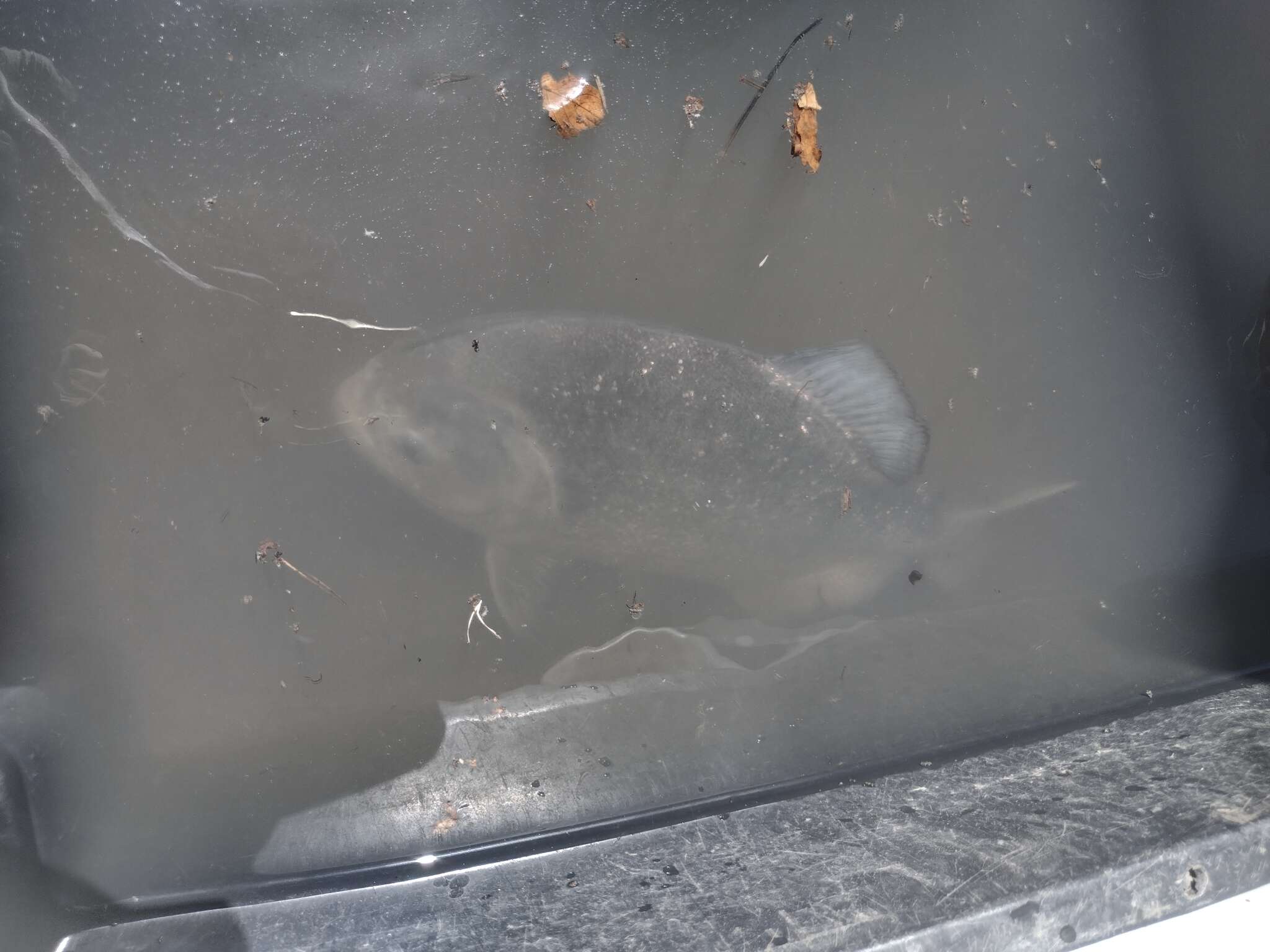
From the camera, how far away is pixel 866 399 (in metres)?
1.49

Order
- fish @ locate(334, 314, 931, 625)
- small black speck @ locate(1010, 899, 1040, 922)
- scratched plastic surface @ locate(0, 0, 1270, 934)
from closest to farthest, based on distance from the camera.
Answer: small black speck @ locate(1010, 899, 1040, 922) → scratched plastic surface @ locate(0, 0, 1270, 934) → fish @ locate(334, 314, 931, 625)

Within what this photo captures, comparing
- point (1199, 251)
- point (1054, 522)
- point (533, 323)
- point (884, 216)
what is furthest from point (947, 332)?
point (533, 323)

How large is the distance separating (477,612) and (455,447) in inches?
12.6

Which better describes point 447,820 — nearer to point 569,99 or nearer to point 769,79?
point 569,99

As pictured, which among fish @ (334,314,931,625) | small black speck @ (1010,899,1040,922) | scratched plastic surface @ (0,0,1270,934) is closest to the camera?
small black speck @ (1010,899,1040,922)

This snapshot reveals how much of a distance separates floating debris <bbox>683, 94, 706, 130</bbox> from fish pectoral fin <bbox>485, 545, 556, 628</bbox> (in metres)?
0.85

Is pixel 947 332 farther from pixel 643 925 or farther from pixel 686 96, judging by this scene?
pixel 643 925

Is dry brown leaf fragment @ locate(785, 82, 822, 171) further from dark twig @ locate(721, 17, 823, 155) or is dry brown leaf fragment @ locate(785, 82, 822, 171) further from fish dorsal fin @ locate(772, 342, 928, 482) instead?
fish dorsal fin @ locate(772, 342, 928, 482)

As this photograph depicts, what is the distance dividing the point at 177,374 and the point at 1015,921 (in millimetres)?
1662

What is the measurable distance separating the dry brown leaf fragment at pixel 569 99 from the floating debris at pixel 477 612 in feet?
2.91

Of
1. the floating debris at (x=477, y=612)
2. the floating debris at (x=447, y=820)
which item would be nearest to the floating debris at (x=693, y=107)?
the floating debris at (x=477, y=612)

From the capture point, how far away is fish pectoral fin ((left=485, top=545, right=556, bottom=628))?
146cm

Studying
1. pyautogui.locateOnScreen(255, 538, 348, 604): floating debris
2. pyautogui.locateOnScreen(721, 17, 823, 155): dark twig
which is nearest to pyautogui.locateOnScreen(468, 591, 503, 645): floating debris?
pyautogui.locateOnScreen(255, 538, 348, 604): floating debris

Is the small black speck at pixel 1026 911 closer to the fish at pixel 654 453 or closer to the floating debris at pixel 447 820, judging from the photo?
the fish at pixel 654 453
